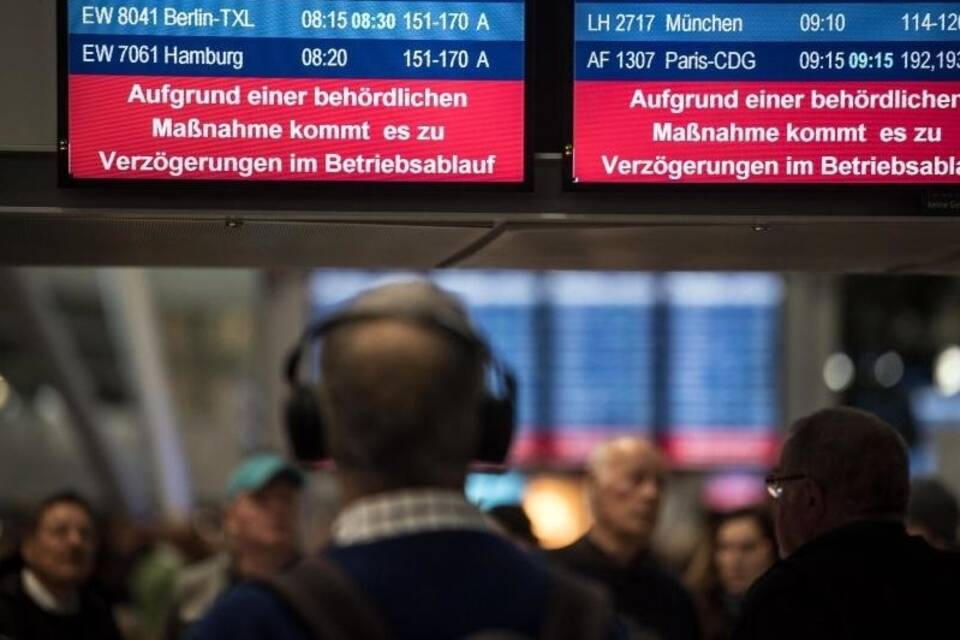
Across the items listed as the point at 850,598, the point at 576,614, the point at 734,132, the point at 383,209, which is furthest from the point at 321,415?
the point at 734,132

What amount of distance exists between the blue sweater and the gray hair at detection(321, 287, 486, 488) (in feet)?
0.31

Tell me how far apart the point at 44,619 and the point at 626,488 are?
206 centimetres

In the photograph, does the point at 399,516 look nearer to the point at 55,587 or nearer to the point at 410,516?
the point at 410,516

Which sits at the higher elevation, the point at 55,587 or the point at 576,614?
the point at 576,614

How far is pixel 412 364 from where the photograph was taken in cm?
253

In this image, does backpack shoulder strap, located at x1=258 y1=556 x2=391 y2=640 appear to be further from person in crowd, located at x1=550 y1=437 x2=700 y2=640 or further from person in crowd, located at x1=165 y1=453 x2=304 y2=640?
person in crowd, located at x1=165 y1=453 x2=304 y2=640

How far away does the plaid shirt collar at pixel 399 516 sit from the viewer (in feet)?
8.31

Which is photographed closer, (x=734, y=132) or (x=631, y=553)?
(x=734, y=132)

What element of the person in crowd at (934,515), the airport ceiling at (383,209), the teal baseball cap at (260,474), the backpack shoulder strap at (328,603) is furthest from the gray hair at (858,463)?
the teal baseball cap at (260,474)

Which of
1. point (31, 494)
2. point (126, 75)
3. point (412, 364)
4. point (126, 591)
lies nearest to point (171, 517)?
point (31, 494)

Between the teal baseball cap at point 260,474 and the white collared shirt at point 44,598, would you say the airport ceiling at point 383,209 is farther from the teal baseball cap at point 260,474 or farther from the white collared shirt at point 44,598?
the teal baseball cap at point 260,474

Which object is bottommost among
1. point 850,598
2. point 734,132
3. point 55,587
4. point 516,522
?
point 55,587

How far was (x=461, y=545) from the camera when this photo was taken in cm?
254

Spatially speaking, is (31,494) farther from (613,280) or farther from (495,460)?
(495,460)
